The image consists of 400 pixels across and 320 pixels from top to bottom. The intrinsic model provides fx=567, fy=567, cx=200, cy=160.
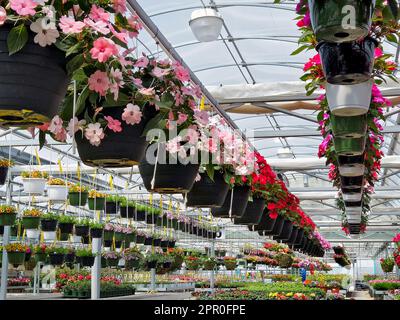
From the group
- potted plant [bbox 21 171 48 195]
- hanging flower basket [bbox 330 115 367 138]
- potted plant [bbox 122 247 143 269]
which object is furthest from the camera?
potted plant [bbox 122 247 143 269]

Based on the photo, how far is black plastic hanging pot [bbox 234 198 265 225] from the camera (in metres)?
4.73

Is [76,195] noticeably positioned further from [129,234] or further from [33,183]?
[129,234]

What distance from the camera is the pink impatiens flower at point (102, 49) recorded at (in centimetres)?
162

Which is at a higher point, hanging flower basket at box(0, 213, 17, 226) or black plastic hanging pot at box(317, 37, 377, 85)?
black plastic hanging pot at box(317, 37, 377, 85)

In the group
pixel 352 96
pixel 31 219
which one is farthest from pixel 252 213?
pixel 31 219

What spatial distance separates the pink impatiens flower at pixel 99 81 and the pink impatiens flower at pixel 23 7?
28 cm

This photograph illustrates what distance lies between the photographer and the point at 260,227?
5.84m

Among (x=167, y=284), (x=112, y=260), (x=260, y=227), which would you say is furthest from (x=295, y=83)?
(x=167, y=284)

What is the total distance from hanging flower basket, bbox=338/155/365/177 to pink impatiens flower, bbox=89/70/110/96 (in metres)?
2.39

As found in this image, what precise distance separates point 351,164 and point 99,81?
259 cm

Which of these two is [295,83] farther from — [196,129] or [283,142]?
[283,142]

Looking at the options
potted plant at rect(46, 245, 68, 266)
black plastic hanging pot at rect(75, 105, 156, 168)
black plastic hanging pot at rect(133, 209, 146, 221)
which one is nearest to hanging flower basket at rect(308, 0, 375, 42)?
black plastic hanging pot at rect(75, 105, 156, 168)

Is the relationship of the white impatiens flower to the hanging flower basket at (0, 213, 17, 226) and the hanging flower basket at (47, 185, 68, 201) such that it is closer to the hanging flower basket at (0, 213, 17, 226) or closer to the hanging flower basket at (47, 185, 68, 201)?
the hanging flower basket at (47, 185, 68, 201)
